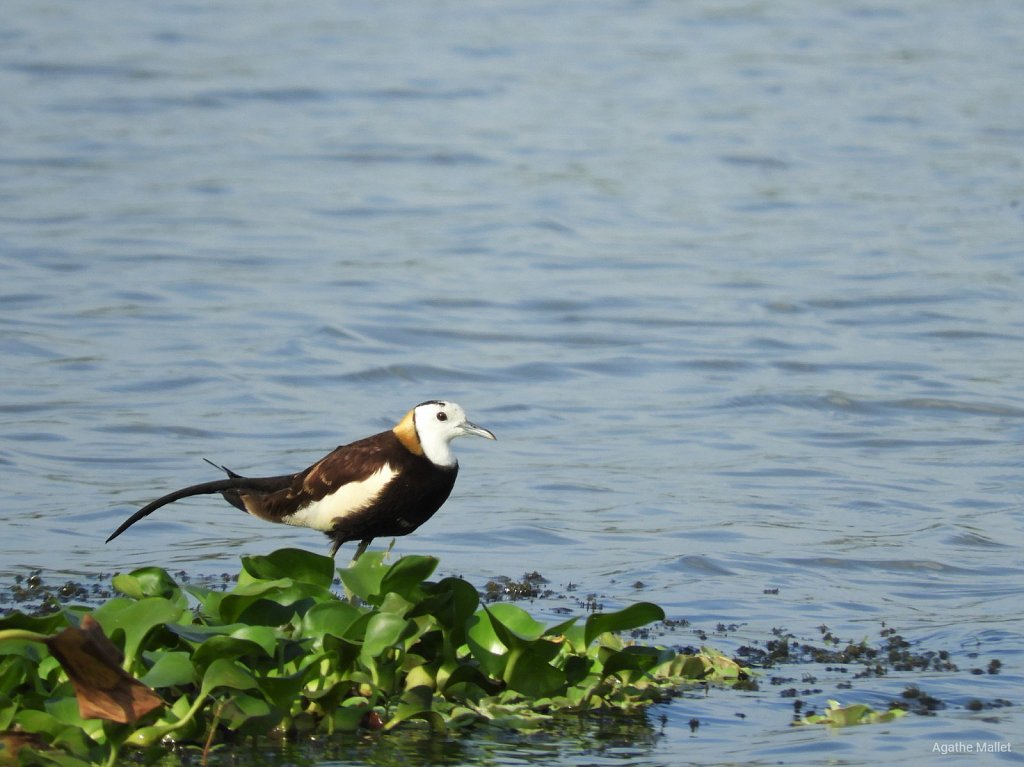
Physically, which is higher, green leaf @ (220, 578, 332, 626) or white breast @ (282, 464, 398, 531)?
green leaf @ (220, 578, 332, 626)

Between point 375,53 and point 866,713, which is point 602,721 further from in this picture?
point 375,53

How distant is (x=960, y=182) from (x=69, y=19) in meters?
15.3

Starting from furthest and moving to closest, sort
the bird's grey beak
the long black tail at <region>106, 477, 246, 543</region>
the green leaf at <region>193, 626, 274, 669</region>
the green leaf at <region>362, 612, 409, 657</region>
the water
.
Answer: the water, the bird's grey beak, the long black tail at <region>106, 477, 246, 543</region>, the green leaf at <region>362, 612, 409, 657</region>, the green leaf at <region>193, 626, 274, 669</region>

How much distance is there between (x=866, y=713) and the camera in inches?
267

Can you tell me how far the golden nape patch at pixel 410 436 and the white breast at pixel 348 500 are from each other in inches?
6.7

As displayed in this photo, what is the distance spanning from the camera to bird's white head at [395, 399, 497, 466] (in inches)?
318

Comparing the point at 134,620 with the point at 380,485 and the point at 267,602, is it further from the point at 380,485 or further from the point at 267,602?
the point at 380,485

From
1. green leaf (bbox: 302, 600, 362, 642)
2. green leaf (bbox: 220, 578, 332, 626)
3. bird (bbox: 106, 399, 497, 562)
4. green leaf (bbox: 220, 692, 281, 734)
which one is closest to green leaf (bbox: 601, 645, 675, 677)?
green leaf (bbox: 302, 600, 362, 642)

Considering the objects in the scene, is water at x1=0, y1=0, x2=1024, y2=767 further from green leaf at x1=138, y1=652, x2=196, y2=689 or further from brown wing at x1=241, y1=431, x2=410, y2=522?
brown wing at x1=241, y1=431, x2=410, y2=522

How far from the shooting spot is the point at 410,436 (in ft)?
26.7

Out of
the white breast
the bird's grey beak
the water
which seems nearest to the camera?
the white breast

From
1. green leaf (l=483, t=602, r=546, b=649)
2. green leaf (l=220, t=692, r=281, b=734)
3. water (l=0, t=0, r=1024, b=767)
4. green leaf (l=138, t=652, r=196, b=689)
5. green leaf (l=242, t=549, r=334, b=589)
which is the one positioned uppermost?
green leaf (l=242, t=549, r=334, b=589)

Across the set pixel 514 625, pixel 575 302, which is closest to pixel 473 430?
pixel 514 625

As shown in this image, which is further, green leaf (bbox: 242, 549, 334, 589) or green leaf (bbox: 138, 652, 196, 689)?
green leaf (bbox: 242, 549, 334, 589)
